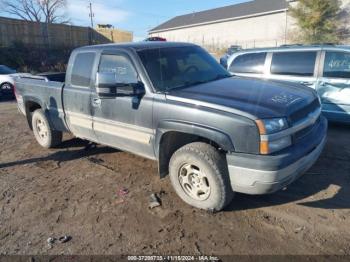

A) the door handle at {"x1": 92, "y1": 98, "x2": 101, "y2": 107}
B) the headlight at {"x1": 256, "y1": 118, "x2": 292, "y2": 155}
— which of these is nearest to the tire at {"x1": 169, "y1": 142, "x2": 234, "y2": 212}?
the headlight at {"x1": 256, "y1": 118, "x2": 292, "y2": 155}

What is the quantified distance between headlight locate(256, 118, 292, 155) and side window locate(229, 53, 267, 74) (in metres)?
4.33

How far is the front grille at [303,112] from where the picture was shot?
3.33 meters

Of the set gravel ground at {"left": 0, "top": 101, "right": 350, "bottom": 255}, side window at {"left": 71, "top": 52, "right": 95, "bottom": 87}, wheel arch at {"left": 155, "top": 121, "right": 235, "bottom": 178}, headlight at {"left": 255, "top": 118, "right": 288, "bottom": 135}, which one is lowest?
gravel ground at {"left": 0, "top": 101, "right": 350, "bottom": 255}

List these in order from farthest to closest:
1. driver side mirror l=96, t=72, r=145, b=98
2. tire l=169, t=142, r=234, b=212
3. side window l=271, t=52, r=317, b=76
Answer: side window l=271, t=52, r=317, b=76
driver side mirror l=96, t=72, r=145, b=98
tire l=169, t=142, r=234, b=212

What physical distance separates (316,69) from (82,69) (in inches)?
187

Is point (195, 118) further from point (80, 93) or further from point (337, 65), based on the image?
point (337, 65)

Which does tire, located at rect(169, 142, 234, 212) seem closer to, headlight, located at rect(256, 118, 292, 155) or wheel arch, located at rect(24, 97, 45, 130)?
headlight, located at rect(256, 118, 292, 155)

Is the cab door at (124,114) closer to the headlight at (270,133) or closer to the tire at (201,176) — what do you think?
the tire at (201,176)

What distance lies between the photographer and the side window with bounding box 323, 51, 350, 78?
625 cm

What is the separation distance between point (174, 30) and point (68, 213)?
4630 centimetres

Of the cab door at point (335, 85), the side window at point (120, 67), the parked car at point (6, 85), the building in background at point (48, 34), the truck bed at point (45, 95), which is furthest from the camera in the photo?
the building in background at point (48, 34)

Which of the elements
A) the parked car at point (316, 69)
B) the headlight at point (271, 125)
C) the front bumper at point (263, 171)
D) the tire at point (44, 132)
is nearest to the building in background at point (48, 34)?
the tire at point (44, 132)

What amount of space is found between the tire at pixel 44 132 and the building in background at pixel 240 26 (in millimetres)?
30244

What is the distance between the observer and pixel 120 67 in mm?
4309
